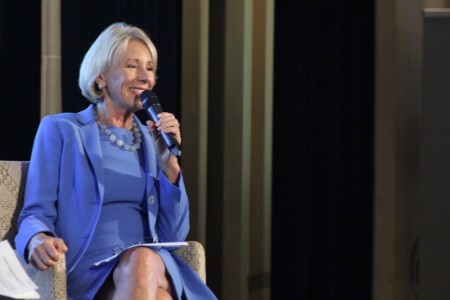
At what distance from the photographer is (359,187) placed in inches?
156

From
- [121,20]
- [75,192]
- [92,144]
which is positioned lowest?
[75,192]

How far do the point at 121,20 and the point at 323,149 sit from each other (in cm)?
112

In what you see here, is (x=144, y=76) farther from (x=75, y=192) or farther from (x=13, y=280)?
(x=13, y=280)

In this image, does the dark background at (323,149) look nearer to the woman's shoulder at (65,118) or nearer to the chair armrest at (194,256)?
the chair armrest at (194,256)

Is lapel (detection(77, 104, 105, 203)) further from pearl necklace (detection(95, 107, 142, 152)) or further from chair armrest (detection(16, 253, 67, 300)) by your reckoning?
chair armrest (detection(16, 253, 67, 300))

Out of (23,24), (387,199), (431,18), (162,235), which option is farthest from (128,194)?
(387,199)

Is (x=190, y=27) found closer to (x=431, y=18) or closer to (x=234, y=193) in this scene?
(x=234, y=193)

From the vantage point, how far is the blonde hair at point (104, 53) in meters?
2.68

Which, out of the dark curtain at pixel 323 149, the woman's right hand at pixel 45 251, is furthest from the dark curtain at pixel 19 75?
the dark curtain at pixel 323 149

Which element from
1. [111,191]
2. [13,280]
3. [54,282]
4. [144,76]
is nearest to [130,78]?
[144,76]

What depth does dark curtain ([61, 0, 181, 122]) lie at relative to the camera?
3283 millimetres

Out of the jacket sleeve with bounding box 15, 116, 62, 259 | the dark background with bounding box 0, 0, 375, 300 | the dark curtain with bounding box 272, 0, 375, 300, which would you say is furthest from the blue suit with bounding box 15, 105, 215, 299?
the dark curtain with bounding box 272, 0, 375, 300

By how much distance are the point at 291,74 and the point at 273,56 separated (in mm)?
116

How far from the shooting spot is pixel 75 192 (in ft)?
8.41
